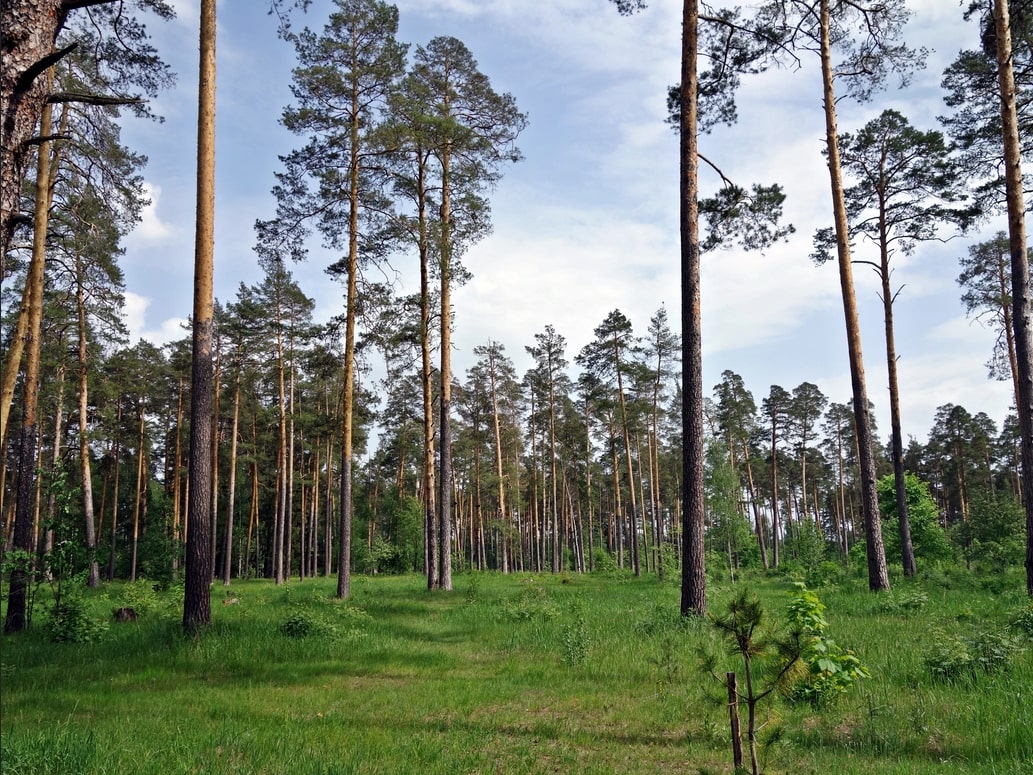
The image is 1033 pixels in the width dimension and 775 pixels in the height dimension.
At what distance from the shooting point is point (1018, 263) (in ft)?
34.1

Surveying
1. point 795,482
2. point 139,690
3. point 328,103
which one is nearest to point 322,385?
point 328,103

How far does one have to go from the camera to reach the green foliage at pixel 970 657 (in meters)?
6.26

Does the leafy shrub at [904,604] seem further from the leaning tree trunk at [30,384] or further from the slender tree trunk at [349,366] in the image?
the leaning tree trunk at [30,384]

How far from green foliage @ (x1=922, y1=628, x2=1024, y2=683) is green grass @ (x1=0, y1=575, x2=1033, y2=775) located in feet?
0.39

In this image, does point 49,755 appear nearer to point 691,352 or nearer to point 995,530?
point 691,352

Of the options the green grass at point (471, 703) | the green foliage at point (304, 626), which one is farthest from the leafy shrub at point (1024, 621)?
the green foliage at point (304, 626)

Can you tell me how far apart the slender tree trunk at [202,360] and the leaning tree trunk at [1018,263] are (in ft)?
44.8

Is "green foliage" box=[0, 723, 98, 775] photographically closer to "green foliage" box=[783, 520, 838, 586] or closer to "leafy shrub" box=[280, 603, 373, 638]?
"leafy shrub" box=[280, 603, 373, 638]

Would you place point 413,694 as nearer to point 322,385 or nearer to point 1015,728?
point 1015,728

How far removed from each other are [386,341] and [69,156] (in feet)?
29.1

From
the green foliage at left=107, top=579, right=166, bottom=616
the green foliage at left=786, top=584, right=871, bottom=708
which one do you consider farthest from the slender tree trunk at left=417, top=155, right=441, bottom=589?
the green foliage at left=786, top=584, right=871, bottom=708

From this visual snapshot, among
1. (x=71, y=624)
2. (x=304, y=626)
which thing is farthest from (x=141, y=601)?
(x=304, y=626)

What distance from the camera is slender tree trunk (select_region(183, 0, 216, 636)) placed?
954 cm

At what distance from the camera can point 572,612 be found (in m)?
12.5
